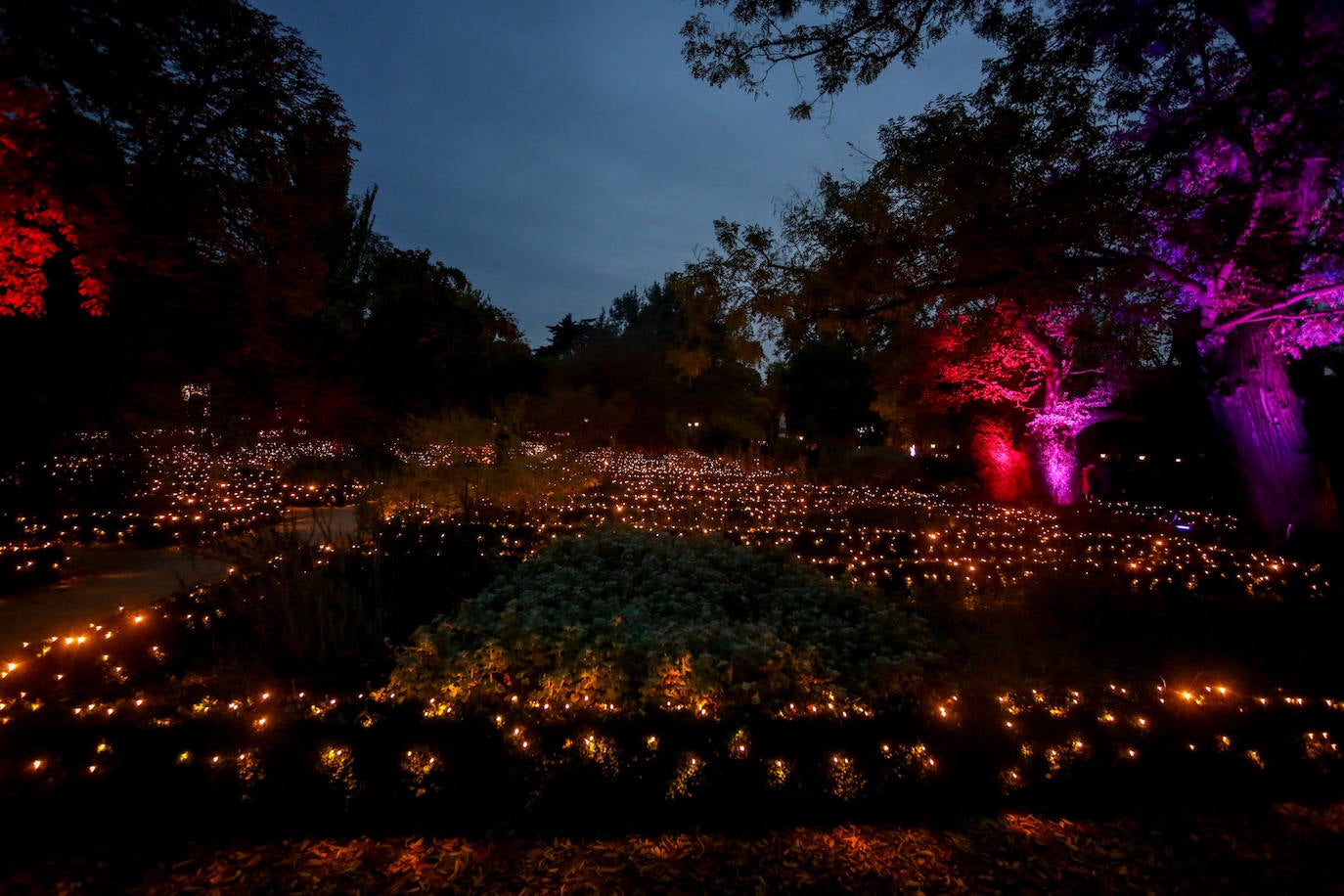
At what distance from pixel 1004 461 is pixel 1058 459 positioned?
6.08 ft

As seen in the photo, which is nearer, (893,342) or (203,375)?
(203,375)

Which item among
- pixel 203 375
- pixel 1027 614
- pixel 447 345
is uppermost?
pixel 447 345

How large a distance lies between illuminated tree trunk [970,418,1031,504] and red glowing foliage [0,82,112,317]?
56.8ft

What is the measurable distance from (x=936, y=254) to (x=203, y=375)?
527 inches

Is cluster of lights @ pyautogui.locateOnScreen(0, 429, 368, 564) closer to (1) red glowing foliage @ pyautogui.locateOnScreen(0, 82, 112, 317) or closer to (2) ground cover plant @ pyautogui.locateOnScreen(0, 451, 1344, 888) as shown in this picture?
(1) red glowing foliage @ pyautogui.locateOnScreen(0, 82, 112, 317)

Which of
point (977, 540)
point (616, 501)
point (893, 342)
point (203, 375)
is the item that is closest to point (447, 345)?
point (203, 375)

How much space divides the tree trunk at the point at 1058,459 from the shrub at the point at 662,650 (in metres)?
11.0

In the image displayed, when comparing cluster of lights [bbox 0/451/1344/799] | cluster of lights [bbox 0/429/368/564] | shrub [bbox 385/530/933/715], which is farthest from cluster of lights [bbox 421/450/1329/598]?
cluster of lights [bbox 0/429/368/564]

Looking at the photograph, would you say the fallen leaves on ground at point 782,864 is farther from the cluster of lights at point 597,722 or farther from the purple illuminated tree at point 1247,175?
the purple illuminated tree at point 1247,175

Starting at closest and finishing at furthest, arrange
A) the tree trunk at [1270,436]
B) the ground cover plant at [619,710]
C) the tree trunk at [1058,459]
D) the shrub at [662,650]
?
the ground cover plant at [619,710], the shrub at [662,650], the tree trunk at [1270,436], the tree trunk at [1058,459]

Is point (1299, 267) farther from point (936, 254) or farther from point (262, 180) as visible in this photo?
point (262, 180)

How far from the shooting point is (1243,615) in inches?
233

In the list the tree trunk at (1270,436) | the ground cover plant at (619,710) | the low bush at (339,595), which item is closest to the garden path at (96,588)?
the low bush at (339,595)

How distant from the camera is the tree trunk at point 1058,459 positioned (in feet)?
45.7
